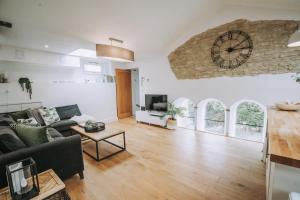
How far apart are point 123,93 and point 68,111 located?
7.96 feet

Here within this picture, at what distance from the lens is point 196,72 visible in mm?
4160

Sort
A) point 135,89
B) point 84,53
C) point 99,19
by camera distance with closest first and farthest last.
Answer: point 99,19 < point 84,53 < point 135,89

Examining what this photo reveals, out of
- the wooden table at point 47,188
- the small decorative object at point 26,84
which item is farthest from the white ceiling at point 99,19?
the wooden table at point 47,188

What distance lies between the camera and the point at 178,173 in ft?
7.74

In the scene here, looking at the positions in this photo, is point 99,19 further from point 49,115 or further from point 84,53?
point 49,115

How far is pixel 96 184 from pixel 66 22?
2979 mm

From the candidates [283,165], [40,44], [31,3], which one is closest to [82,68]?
[40,44]

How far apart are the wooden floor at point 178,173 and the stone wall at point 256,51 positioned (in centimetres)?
168

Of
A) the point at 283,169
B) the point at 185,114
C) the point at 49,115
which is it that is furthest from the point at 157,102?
the point at 283,169

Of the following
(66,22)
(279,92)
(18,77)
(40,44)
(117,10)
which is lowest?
(279,92)

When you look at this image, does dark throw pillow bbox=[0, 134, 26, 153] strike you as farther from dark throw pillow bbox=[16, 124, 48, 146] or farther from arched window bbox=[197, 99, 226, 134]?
arched window bbox=[197, 99, 226, 134]

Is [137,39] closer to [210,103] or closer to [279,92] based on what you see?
Result: [210,103]

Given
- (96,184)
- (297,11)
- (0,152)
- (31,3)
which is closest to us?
(0,152)

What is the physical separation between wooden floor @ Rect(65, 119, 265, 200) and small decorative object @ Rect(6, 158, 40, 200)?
73 centimetres
